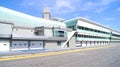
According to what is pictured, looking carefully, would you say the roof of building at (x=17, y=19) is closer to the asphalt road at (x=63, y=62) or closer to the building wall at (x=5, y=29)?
the building wall at (x=5, y=29)

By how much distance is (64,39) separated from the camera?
4316 cm

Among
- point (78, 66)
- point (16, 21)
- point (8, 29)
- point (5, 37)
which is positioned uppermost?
point (16, 21)

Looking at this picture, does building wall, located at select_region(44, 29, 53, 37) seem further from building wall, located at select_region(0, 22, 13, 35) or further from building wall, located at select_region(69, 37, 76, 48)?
building wall, located at select_region(0, 22, 13, 35)

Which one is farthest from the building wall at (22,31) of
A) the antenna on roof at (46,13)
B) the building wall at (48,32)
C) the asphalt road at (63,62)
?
the antenna on roof at (46,13)

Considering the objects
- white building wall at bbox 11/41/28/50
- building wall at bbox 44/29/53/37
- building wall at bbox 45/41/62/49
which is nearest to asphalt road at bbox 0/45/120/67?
white building wall at bbox 11/41/28/50

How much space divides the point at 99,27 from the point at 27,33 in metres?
46.9

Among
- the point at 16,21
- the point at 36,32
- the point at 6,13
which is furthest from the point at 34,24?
the point at 6,13

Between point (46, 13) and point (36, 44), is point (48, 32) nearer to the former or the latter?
point (36, 44)

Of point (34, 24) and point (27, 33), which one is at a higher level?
point (34, 24)

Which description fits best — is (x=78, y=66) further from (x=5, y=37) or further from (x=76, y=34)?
(x=76, y=34)

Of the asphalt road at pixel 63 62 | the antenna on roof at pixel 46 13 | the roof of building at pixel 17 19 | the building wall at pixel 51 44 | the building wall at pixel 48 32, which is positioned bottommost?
the asphalt road at pixel 63 62

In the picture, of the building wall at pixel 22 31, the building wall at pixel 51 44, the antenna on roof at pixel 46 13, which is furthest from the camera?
the antenna on roof at pixel 46 13

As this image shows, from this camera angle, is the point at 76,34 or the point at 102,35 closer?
the point at 76,34

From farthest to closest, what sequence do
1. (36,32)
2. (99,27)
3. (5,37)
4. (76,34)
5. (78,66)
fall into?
(99,27), (76,34), (36,32), (5,37), (78,66)
